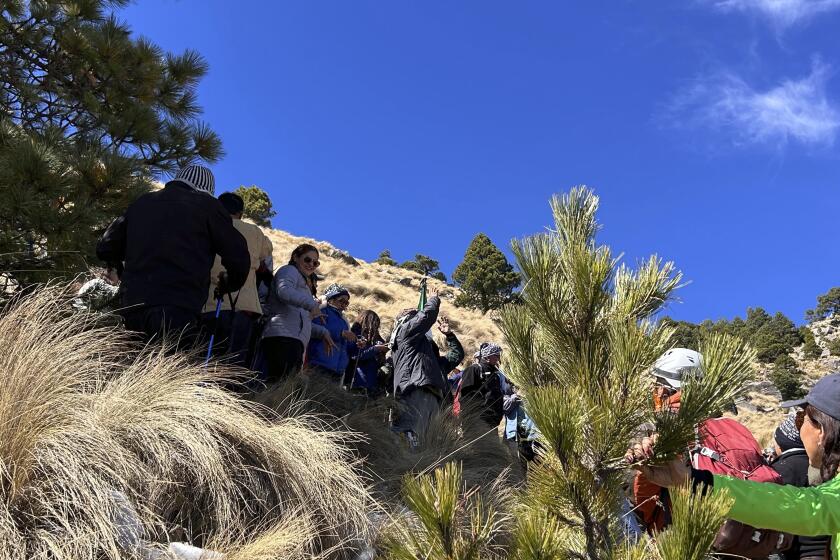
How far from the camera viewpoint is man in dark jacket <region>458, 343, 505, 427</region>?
6379mm

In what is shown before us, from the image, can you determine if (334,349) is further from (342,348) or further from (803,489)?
(803,489)

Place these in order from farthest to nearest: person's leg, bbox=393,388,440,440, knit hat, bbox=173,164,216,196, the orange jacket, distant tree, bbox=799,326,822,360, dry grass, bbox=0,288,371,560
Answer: distant tree, bbox=799,326,822,360 < person's leg, bbox=393,388,440,440 < knit hat, bbox=173,164,216,196 < dry grass, bbox=0,288,371,560 < the orange jacket

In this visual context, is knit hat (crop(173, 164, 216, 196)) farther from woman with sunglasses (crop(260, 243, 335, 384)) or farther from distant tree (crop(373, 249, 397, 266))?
distant tree (crop(373, 249, 397, 266))

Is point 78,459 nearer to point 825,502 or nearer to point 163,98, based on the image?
point 825,502

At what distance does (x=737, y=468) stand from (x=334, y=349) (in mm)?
3952

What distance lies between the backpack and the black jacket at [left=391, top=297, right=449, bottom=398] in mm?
3017

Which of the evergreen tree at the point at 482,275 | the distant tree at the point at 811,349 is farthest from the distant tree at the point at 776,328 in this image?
the evergreen tree at the point at 482,275

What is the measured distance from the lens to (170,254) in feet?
12.1

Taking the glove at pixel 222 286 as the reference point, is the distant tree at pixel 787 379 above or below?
above

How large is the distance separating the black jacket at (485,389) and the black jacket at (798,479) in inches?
127

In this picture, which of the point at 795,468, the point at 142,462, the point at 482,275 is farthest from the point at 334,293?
the point at 482,275

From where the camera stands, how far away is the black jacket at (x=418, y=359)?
5.82 meters

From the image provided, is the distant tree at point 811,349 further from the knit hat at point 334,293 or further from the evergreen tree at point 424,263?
the knit hat at point 334,293

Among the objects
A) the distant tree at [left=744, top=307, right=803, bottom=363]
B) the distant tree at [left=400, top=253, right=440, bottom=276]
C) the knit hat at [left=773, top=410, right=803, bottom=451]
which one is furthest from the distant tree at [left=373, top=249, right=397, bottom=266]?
the knit hat at [left=773, top=410, right=803, bottom=451]
